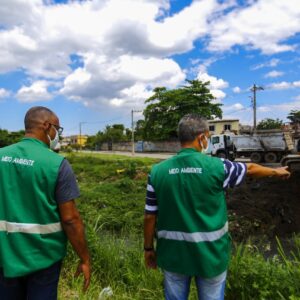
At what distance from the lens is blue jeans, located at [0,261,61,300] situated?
9.63ft

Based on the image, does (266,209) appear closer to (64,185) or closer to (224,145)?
(64,185)

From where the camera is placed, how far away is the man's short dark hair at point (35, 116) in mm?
3188

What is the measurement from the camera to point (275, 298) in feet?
12.8

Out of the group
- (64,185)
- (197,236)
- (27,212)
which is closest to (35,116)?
(64,185)

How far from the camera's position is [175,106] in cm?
5525

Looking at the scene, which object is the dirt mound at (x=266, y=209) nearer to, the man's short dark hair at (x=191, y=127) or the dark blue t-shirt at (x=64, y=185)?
the man's short dark hair at (x=191, y=127)

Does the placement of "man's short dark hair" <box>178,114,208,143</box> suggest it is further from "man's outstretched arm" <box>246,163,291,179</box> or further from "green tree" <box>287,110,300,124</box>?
"green tree" <box>287,110,300,124</box>

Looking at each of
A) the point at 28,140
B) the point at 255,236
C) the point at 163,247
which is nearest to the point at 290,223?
the point at 255,236

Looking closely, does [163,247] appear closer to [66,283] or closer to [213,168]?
[213,168]

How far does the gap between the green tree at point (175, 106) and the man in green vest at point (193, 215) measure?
49.8 metres

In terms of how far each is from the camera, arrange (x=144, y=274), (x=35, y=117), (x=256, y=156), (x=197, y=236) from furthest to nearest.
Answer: (x=256, y=156) → (x=144, y=274) → (x=35, y=117) → (x=197, y=236)

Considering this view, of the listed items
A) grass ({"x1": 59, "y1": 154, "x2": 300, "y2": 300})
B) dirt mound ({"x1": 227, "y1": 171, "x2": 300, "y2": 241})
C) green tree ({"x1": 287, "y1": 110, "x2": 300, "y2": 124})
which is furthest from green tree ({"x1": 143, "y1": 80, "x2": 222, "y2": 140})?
grass ({"x1": 59, "y1": 154, "x2": 300, "y2": 300})

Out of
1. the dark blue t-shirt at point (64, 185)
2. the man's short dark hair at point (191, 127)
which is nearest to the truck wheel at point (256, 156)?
the man's short dark hair at point (191, 127)

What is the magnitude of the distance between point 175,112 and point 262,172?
169 feet
